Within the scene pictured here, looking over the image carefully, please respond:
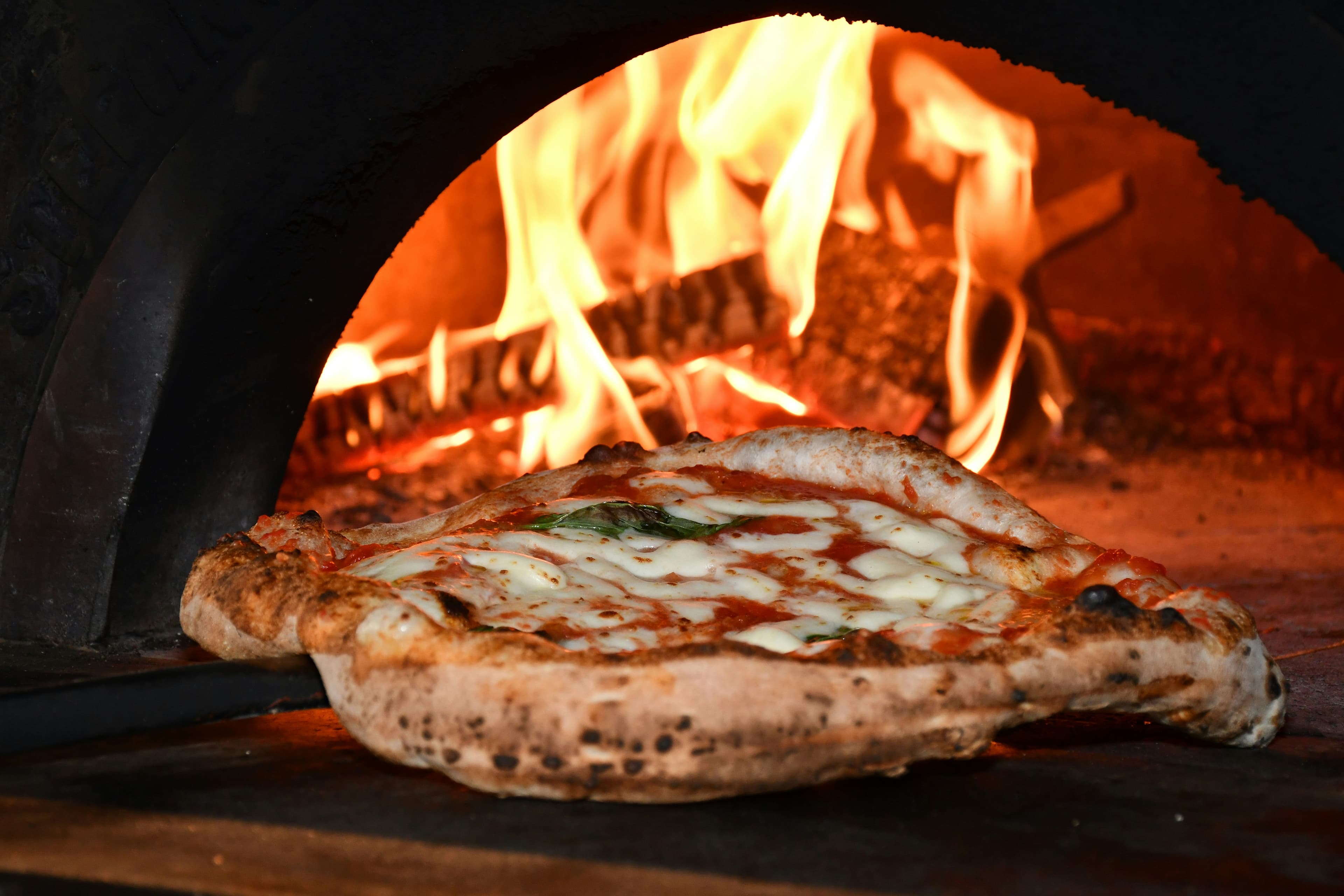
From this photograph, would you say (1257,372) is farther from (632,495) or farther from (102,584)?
(102,584)

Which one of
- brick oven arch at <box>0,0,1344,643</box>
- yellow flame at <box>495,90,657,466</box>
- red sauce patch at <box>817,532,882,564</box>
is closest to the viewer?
red sauce patch at <box>817,532,882,564</box>

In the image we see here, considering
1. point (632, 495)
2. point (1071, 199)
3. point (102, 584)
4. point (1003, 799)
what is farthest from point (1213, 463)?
point (102, 584)

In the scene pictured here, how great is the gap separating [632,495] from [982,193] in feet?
8.64

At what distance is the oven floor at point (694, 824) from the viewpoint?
58.2 inches

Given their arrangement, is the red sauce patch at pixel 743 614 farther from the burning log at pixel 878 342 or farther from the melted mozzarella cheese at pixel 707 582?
the burning log at pixel 878 342

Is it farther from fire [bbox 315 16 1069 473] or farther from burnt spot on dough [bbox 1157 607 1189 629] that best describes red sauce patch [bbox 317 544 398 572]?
fire [bbox 315 16 1069 473]

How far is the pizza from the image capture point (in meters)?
1.65

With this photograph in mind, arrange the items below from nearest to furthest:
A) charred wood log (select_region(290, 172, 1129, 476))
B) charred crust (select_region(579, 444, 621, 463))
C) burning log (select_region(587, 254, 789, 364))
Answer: charred crust (select_region(579, 444, 621, 463)) → charred wood log (select_region(290, 172, 1129, 476)) → burning log (select_region(587, 254, 789, 364))

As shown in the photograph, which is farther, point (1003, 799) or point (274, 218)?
point (274, 218)

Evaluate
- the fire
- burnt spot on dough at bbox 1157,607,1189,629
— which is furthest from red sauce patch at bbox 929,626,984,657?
the fire

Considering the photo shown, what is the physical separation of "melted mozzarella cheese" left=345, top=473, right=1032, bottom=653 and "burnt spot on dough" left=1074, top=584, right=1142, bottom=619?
0.47ft

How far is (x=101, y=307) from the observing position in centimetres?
266

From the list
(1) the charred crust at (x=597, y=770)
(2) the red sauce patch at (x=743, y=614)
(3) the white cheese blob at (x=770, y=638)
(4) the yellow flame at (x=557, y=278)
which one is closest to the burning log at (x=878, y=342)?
(4) the yellow flame at (x=557, y=278)

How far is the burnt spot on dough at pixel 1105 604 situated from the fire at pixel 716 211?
2.57 m
